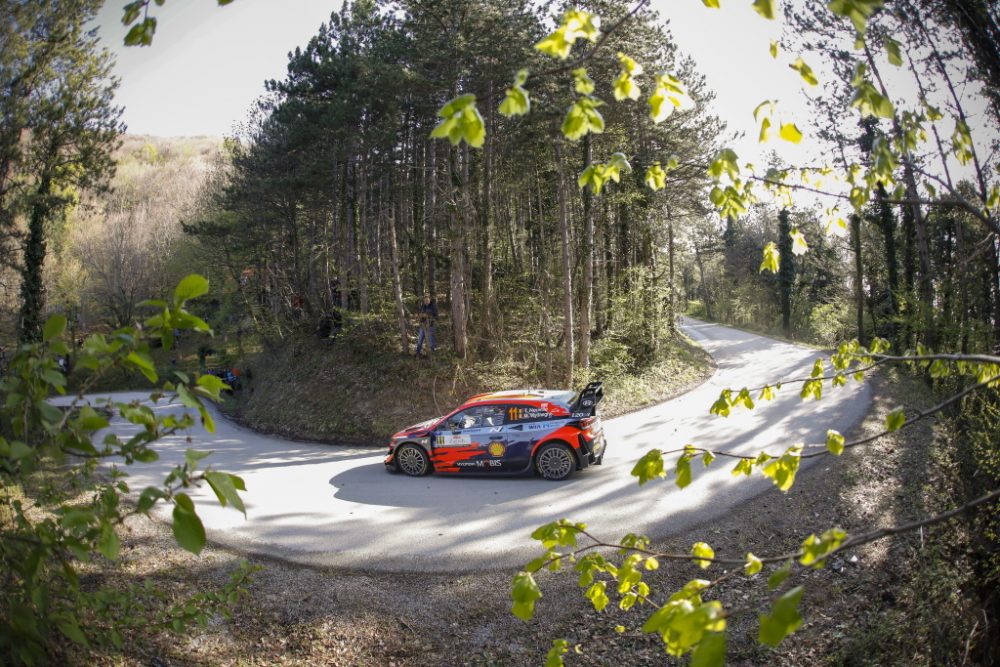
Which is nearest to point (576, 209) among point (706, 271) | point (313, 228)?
point (313, 228)

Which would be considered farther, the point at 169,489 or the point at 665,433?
the point at 665,433

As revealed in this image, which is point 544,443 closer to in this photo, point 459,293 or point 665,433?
point 665,433

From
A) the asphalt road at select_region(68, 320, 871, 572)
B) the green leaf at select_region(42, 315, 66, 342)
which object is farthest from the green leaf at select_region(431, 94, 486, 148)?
the asphalt road at select_region(68, 320, 871, 572)

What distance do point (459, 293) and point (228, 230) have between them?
56.7 ft

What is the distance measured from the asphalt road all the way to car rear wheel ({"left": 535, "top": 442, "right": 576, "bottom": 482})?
0.69 ft

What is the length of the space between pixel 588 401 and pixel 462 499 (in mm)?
2719

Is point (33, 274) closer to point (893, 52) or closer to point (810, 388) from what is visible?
point (810, 388)

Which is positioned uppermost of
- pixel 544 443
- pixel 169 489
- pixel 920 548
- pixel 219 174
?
pixel 219 174

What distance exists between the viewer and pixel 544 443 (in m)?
10.2

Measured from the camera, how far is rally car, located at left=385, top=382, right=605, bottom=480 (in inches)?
397

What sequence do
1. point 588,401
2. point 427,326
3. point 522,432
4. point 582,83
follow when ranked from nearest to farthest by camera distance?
point 582,83
point 522,432
point 588,401
point 427,326

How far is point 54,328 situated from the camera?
1.81m

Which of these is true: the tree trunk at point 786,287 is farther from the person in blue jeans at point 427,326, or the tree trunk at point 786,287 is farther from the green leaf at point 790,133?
the green leaf at point 790,133

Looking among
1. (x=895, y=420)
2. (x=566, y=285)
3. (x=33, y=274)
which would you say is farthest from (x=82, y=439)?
(x=33, y=274)
